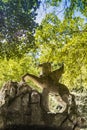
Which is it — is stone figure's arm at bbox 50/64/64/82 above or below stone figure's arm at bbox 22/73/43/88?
above

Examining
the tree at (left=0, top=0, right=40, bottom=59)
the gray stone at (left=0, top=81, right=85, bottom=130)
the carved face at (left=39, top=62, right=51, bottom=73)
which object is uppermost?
the tree at (left=0, top=0, right=40, bottom=59)

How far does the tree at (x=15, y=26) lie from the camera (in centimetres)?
1162

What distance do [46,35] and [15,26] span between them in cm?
431

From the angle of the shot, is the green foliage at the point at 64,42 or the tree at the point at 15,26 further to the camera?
the green foliage at the point at 64,42

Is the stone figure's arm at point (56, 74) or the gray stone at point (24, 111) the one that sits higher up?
the stone figure's arm at point (56, 74)

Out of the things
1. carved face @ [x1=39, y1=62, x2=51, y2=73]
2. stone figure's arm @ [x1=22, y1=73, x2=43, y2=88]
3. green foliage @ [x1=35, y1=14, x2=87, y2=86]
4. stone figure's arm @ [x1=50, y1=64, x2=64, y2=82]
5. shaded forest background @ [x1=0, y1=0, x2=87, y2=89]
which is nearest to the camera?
shaded forest background @ [x1=0, y1=0, x2=87, y2=89]

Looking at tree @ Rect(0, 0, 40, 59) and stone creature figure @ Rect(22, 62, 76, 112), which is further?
stone creature figure @ Rect(22, 62, 76, 112)

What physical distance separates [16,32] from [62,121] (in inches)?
163

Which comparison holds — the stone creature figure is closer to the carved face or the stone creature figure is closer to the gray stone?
the carved face

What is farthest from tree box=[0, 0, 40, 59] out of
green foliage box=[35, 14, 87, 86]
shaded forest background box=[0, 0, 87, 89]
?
green foliage box=[35, 14, 87, 86]

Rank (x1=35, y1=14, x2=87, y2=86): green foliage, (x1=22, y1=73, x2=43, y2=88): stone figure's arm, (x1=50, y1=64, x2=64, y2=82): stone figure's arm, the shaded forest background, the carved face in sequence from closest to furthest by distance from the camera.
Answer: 1. the shaded forest background
2. (x1=22, y1=73, x2=43, y2=88): stone figure's arm
3. the carved face
4. (x1=50, y1=64, x2=64, y2=82): stone figure's arm
5. (x1=35, y1=14, x2=87, y2=86): green foliage

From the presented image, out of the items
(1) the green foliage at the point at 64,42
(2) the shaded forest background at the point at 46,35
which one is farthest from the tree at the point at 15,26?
(1) the green foliage at the point at 64,42

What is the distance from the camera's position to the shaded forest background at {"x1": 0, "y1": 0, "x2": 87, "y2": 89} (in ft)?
37.9

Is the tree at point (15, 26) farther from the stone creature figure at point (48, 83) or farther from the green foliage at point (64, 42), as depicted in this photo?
the green foliage at point (64, 42)
